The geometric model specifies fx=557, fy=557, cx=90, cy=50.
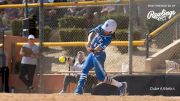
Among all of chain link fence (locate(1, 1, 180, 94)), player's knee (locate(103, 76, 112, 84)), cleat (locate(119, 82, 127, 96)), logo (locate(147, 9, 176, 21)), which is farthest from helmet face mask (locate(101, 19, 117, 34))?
logo (locate(147, 9, 176, 21))

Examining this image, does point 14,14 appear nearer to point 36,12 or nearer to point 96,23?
point 36,12

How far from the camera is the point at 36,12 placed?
15.5 metres

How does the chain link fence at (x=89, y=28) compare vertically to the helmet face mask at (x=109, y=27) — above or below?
below

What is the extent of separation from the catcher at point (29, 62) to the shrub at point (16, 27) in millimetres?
2868

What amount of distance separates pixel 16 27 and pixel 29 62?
10.3ft

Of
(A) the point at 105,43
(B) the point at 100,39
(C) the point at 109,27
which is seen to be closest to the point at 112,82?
(A) the point at 105,43

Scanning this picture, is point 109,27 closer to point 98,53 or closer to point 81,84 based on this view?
point 98,53

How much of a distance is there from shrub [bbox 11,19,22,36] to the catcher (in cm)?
287

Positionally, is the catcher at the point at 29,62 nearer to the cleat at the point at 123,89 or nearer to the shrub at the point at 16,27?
the cleat at the point at 123,89

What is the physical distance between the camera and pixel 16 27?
1620 cm

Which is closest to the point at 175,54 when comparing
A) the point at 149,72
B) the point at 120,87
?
the point at 149,72

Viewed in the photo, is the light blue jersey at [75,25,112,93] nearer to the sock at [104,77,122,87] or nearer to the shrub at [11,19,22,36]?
the sock at [104,77,122,87]

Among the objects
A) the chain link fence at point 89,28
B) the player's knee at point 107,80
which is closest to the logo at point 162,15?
the chain link fence at point 89,28

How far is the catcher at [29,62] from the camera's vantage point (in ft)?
43.4
